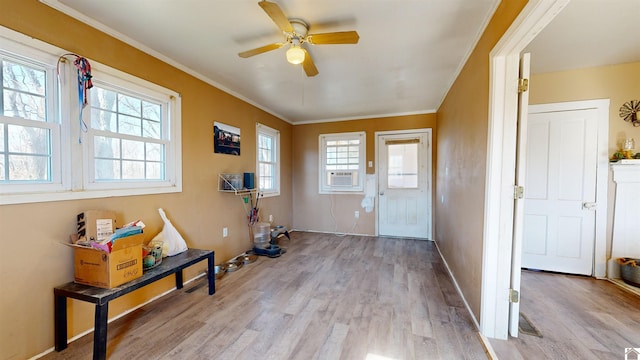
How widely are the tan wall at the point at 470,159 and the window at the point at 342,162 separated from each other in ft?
6.23

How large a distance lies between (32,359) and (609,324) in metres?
4.18

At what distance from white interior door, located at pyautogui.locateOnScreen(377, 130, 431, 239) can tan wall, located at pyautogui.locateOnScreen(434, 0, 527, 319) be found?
4.38ft

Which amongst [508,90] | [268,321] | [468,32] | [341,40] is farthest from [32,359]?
[468,32]

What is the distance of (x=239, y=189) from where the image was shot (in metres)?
3.26

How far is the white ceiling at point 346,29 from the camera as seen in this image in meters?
1.67

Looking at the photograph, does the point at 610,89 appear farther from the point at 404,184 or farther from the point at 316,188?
the point at 316,188

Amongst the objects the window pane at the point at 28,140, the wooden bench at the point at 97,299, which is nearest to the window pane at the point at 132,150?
the window pane at the point at 28,140

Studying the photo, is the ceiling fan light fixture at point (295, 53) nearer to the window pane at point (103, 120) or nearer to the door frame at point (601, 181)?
the window pane at point (103, 120)

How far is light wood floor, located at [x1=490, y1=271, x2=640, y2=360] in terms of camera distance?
158 cm

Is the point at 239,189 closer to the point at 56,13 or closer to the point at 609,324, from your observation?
the point at 56,13

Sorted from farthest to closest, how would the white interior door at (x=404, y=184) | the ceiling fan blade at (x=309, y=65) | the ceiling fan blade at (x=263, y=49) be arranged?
the white interior door at (x=404, y=184) → the ceiling fan blade at (x=309, y=65) → the ceiling fan blade at (x=263, y=49)

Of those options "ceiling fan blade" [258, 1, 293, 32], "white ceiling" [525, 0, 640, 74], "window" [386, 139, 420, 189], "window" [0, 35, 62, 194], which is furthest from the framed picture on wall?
"white ceiling" [525, 0, 640, 74]

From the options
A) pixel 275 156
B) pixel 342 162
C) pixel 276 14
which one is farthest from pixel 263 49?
pixel 342 162

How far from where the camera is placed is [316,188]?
198 inches
